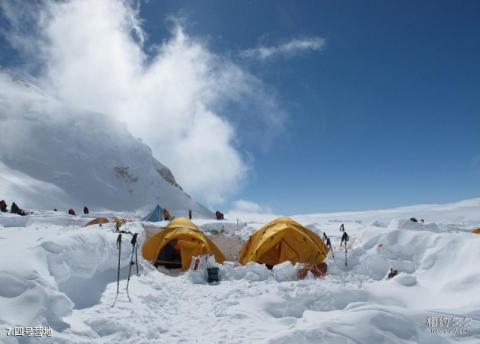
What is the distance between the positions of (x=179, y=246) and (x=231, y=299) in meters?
5.16

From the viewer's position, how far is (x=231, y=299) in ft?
27.3

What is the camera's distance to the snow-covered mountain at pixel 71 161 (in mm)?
58919

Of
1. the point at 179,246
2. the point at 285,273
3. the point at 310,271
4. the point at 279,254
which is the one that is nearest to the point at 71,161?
the point at 179,246

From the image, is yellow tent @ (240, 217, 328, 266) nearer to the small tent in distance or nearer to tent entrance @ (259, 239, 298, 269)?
tent entrance @ (259, 239, 298, 269)

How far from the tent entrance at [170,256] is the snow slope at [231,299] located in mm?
1007

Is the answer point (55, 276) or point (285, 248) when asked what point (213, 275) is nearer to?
point (285, 248)

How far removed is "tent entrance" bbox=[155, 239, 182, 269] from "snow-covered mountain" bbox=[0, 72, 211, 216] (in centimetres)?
4250

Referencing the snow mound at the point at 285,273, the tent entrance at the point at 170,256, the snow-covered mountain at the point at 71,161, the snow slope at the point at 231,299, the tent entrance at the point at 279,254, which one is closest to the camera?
the snow slope at the point at 231,299

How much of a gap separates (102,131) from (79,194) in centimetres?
2490

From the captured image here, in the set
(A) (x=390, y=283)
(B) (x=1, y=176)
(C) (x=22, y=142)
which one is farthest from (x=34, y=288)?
(C) (x=22, y=142)

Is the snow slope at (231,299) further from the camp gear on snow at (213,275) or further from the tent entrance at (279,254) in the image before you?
the tent entrance at (279,254)

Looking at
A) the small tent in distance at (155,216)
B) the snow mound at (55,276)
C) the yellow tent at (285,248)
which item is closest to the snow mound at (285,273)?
the yellow tent at (285,248)

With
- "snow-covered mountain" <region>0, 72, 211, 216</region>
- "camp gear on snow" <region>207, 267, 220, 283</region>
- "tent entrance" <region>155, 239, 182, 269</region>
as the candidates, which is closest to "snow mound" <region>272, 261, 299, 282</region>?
"camp gear on snow" <region>207, 267, 220, 283</region>

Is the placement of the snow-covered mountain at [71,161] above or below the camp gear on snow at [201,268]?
above
